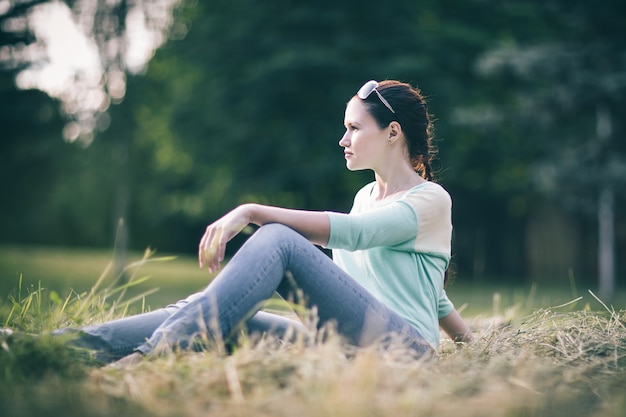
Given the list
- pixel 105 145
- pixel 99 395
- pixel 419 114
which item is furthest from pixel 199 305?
pixel 105 145

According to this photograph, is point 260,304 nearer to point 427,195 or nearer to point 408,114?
point 427,195

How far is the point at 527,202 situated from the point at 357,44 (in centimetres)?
674

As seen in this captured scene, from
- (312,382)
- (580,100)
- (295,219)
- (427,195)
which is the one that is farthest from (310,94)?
(312,382)

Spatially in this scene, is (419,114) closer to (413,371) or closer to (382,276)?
(382,276)

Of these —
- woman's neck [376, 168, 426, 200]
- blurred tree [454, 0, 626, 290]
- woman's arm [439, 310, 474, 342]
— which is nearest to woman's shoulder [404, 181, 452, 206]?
woman's neck [376, 168, 426, 200]

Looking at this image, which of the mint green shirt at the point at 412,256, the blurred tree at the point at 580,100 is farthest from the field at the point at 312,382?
the blurred tree at the point at 580,100

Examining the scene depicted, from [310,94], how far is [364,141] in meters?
10.9

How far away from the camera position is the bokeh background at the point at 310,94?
1201 cm

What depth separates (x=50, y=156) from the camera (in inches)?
593

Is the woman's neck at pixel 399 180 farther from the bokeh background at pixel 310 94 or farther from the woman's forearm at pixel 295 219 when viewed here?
the bokeh background at pixel 310 94

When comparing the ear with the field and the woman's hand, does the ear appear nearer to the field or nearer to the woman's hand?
the woman's hand

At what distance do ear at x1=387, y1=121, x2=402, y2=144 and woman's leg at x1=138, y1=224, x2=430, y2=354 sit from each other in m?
0.66

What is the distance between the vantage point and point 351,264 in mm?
2756

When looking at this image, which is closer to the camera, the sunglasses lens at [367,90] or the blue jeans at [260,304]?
the blue jeans at [260,304]
